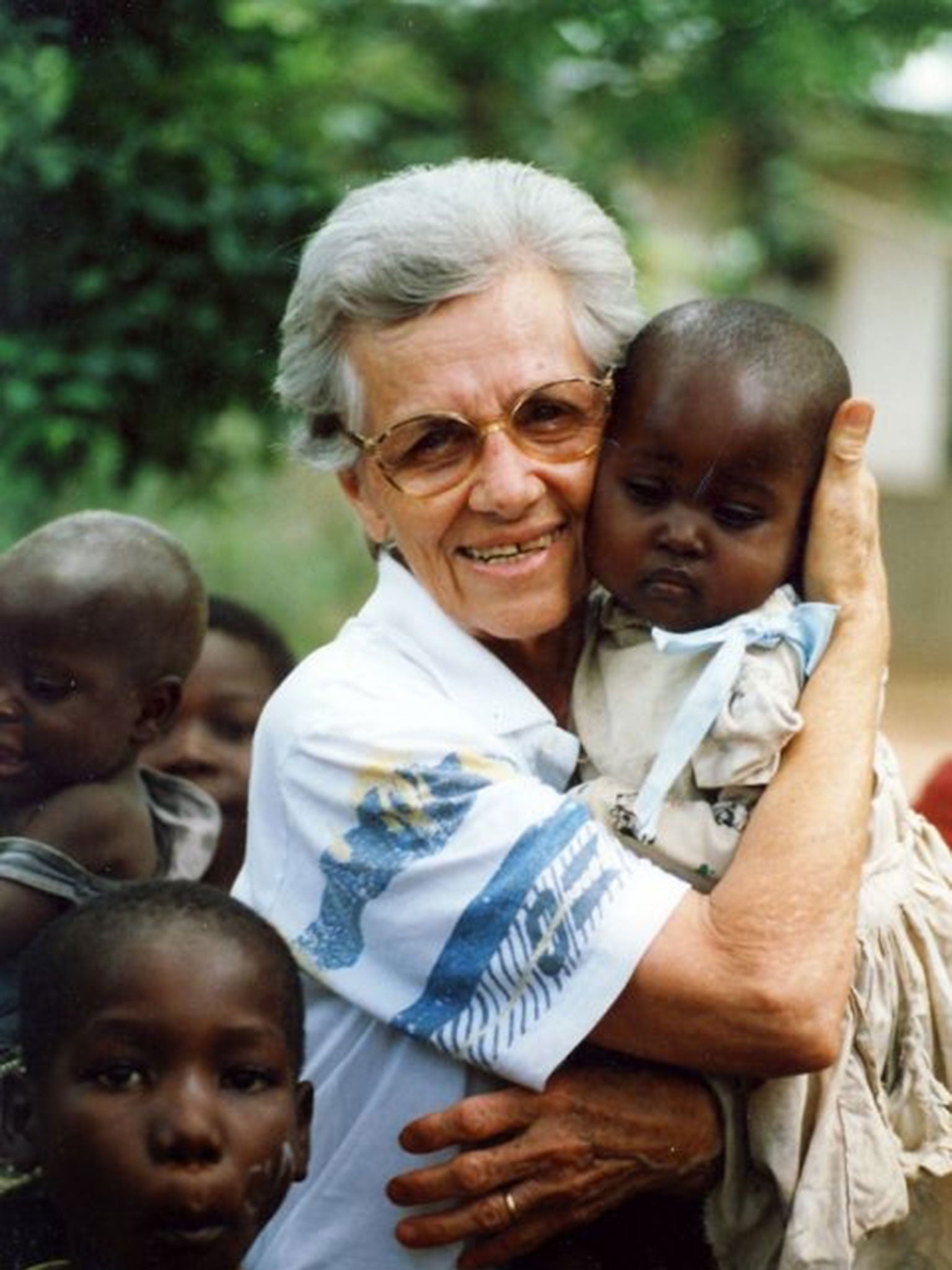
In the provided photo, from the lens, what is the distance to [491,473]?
9.87 feet

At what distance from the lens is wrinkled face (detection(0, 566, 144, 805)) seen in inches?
132

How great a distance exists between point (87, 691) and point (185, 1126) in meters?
1.06

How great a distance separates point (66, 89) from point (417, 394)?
3.06 m

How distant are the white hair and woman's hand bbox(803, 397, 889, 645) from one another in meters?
0.38

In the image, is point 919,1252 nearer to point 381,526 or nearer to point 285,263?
point 381,526

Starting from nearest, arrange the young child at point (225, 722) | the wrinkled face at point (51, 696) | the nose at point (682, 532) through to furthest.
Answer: the nose at point (682, 532) < the wrinkled face at point (51, 696) < the young child at point (225, 722)

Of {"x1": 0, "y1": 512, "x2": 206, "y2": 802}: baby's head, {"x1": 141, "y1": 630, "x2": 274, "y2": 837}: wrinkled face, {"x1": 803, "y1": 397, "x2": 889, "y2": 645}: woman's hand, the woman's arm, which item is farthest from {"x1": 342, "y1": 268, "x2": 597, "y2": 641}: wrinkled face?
{"x1": 141, "y1": 630, "x2": 274, "y2": 837}: wrinkled face

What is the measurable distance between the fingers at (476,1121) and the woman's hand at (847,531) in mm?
826

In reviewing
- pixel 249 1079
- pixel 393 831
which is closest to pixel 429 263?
pixel 393 831

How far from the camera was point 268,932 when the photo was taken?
2.77 m

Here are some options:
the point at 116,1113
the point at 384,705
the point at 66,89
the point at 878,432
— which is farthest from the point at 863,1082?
the point at 878,432

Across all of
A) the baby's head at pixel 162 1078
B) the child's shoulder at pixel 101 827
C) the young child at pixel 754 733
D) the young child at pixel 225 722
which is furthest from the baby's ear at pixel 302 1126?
the young child at pixel 225 722

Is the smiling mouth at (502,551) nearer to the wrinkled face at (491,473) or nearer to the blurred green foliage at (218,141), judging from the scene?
the wrinkled face at (491,473)

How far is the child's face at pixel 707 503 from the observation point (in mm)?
2973
